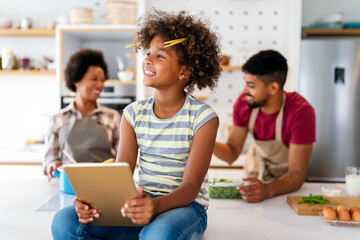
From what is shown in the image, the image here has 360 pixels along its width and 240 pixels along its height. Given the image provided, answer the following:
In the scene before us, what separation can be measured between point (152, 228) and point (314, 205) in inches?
25.4

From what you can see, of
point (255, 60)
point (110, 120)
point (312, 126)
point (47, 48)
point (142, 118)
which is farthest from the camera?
point (47, 48)

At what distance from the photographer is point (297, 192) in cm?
163

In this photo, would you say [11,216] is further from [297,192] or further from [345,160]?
[345,160]

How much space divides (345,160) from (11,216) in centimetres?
279

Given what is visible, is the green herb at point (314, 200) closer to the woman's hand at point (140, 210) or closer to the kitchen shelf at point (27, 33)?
the woman's hand at point (140, 210)

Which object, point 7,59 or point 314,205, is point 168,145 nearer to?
point 314,205

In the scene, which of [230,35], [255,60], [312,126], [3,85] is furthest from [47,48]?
[312,126]

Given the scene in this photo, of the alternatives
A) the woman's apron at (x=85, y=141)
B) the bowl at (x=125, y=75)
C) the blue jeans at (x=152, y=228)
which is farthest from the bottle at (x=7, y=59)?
the blue jeans at (x=152, y=228)

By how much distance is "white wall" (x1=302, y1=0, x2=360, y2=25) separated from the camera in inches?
151

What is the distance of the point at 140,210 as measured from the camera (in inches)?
39.7

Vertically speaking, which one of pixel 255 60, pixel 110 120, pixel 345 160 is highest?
pixel 255 60

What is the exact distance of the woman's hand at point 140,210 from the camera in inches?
39.7

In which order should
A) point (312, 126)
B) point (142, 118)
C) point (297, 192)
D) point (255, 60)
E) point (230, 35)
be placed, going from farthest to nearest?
point (230, 35) < point (255, 60) < point (312, 126) < point (297, 192) < point (142, 118)

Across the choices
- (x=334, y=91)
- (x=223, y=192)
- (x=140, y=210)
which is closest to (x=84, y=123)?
(x=223, y=192)
